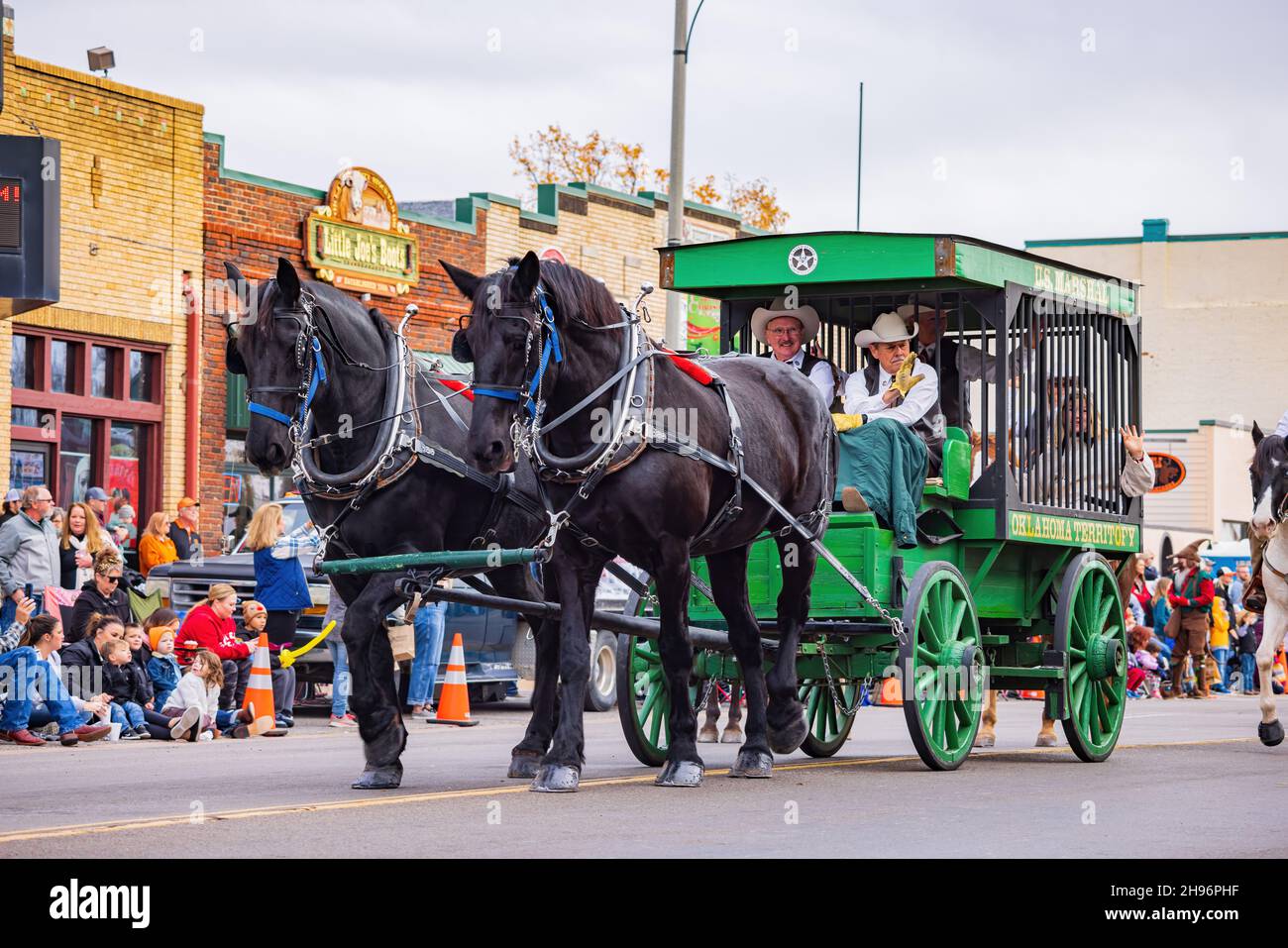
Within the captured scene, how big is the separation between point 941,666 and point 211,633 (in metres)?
7.03

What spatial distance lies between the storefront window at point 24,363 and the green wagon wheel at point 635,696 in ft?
44.4

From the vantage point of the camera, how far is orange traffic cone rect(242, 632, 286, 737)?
53.1 ft

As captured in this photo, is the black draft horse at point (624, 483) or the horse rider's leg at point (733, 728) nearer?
the black draft horse at point (624, 483)

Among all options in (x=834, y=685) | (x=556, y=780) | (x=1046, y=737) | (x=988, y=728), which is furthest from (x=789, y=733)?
(x=1046, y=737)

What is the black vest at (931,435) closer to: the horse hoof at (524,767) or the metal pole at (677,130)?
the horse hoof at (524,767)

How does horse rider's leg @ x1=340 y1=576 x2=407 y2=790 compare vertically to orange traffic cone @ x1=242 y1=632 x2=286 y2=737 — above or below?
above

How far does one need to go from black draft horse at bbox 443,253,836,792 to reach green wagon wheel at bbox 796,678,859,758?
193 cm

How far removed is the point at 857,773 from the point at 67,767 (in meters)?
4.98

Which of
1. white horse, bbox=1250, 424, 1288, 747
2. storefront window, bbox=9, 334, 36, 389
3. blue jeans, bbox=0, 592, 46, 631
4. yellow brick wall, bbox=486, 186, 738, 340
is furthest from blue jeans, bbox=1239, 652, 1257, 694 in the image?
A: blue jeans, bbox=0, 592, 46, 631

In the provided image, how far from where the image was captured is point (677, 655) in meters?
10.1

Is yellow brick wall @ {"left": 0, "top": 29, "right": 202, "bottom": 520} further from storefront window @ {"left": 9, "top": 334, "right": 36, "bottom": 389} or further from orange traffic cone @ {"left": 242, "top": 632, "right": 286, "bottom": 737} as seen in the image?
orange traffic cone @ {"left": 242, "top": 632, "right": 286, "bottom": 737}

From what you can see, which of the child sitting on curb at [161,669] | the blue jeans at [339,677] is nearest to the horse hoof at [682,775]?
the child sitting on curb at [161,669]

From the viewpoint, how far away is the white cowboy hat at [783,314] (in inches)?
516

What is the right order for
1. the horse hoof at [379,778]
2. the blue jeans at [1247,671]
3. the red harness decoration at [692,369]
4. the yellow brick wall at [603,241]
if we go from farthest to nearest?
1. the yellow brick wall at [603,241]
2. the blue jeans at [1247,671]
3. the red harness decoration at [692,369]
4. the horse hoof at [379,778]
